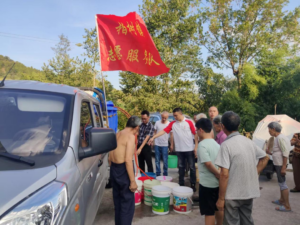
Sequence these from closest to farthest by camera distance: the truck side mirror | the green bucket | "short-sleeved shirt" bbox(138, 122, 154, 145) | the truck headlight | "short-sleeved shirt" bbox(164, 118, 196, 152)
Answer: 1. the truck headlight
2. the truck side mirror
3. "short-sleeved shirt" bbox(164, 118, 196, 152)
4. "short-sleeved shirt" bbox(138, 122, 154, 145)
5. the green bucket

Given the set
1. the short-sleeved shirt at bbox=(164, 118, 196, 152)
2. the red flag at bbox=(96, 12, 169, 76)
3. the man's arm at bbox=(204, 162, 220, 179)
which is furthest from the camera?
the short-sleeved shirt at bbox=(164, 118, 196, 152)

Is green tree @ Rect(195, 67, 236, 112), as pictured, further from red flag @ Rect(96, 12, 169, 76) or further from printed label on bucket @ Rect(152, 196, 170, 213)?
printed label on bucket @ Rect(152, 196, 170, 213)

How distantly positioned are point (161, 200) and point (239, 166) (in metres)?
2.07

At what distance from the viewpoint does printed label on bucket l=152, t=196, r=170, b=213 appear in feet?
14.7

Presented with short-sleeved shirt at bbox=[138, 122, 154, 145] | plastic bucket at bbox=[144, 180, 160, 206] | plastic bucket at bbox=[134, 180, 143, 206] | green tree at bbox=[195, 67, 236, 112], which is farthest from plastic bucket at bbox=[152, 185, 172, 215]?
green tree at bbox=[195, 67, 236, 112]

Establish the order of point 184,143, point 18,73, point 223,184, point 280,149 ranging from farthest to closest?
1. point 18,73
2. point 184,143
3. point 280,149
4. point 223,184

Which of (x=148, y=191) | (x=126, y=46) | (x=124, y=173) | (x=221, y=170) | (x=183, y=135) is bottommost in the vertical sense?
(x=148, y=191)

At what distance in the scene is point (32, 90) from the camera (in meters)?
2.69

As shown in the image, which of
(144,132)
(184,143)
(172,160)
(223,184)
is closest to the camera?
(223,184)

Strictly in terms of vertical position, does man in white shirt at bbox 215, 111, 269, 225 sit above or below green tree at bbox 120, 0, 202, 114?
below

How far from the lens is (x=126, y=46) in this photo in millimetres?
5566

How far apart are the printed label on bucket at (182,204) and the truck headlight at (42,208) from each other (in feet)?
9.92

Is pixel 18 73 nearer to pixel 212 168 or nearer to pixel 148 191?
pixel 148 191

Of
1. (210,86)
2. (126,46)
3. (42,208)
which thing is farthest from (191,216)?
(210,86)
